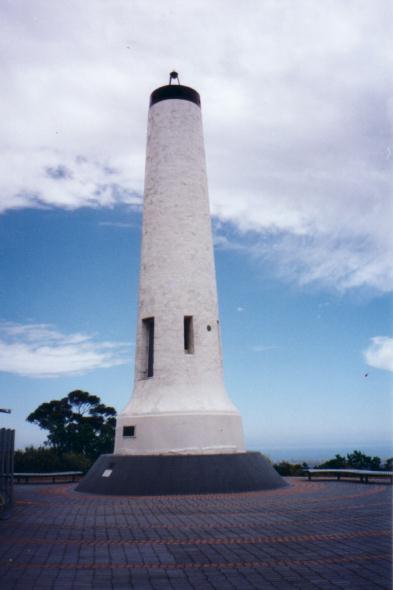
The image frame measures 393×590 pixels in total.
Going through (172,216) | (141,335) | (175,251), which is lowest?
(141,335)

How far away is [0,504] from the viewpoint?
10.8m

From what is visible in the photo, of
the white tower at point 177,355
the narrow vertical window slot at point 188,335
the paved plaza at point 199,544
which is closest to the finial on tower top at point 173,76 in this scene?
the white tower at point 177,355

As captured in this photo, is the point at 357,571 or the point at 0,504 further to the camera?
the point at 0,504

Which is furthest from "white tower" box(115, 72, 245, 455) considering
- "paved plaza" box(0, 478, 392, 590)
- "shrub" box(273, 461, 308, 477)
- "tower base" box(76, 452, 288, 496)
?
"shrub" box(273, 461, 308, 477)

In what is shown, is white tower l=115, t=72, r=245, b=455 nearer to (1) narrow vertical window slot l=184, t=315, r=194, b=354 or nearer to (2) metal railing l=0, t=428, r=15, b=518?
(1) narrow vertical window slot l=184, t=315, r=194, b=354

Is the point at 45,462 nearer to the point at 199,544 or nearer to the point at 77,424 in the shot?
the point at 77,424

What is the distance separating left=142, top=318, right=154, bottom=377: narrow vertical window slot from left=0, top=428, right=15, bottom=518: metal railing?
21.3 ft

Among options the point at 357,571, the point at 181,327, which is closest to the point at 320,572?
the point at 357,571

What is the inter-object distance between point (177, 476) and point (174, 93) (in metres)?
12.9

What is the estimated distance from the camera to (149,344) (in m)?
18.4

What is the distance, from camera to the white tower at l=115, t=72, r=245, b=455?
1605 cm

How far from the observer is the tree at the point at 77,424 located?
2967 centimetres

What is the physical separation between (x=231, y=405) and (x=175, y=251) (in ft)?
17.3

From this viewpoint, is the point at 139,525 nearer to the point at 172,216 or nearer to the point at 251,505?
the point at 251,505
